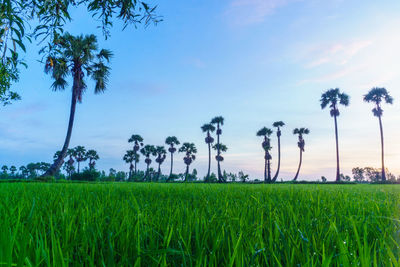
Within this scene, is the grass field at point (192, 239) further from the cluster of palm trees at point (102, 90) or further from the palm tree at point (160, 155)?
the palm tree at point (160, 155)

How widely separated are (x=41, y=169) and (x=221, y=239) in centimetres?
14206

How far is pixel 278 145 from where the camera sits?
197 ft

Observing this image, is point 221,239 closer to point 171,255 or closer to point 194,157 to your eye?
point 171,255

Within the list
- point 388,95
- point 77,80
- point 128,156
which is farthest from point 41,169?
point 388,95

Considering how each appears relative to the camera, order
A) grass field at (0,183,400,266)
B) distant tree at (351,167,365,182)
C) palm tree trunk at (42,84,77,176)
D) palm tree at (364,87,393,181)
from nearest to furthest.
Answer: grass field at (0,183,400,266), palm tree trunk at (42,84,77,176), palm tree at (364,87,393,181), distant tree at (351,167,365,182)

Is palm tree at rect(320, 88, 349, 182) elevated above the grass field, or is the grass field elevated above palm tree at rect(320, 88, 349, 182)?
palm tree at rect(320, 88, 349, 182)

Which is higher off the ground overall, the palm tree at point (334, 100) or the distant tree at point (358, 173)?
the palm tree at point (334, 100)

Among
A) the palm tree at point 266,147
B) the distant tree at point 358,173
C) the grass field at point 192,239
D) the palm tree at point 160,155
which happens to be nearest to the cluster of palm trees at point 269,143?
the palm tree at point 266,147

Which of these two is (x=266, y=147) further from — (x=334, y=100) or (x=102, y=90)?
(x=102, y=90)

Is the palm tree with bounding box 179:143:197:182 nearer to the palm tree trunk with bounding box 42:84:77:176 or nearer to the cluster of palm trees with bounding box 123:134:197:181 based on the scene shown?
the cluster of palm trees with bounding box 123:134:197:181

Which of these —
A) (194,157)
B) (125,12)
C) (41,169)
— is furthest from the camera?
(41,169)

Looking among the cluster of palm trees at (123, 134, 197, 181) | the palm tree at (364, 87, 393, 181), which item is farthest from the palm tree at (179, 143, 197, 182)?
the palm tree at (364, 87, 393, 181)

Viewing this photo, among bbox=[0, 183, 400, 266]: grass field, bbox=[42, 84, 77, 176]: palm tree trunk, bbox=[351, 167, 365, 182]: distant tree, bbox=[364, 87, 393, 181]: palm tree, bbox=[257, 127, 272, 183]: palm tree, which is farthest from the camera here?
bbox=[351, 167, 365, 182]: distant tree

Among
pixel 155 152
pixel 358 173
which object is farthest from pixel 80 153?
pixel 358 173
